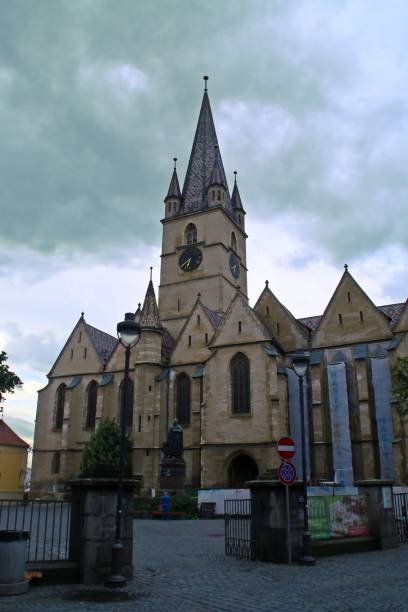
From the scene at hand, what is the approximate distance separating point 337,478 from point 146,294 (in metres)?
21.2

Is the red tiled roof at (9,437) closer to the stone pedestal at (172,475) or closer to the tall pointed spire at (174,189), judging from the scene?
the stone pedestal at (172,475)

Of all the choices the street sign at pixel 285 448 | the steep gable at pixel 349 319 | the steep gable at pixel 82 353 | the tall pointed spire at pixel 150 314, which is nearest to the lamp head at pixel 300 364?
the street sign at pixel 285 448

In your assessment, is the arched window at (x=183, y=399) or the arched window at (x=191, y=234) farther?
the arched window at (x=191, y=234)

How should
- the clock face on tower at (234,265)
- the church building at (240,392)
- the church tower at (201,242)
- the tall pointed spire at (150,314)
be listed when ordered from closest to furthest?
the church building at (240,392) → the tall pointed spire at (150,314) → the church tower at (201,242) → the clock face on tower at (234,265)

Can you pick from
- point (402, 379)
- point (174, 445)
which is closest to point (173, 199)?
point (174, 445)

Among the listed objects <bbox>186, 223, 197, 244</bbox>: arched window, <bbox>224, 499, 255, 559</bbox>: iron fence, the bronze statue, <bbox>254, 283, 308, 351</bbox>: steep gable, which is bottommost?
<bbox>224, 499, 255, 559</bbox>: iron fence

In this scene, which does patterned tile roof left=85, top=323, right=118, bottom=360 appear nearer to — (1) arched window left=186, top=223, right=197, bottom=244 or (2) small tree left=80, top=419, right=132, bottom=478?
(2) small tree left=80, top=419, right=132, bottom=478

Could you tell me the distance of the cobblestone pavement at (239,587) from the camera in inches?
321

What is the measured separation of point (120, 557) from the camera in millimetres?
→ 9547

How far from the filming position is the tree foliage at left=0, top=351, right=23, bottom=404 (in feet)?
119

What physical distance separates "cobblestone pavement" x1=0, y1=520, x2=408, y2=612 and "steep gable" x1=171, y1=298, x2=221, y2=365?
27.7 m

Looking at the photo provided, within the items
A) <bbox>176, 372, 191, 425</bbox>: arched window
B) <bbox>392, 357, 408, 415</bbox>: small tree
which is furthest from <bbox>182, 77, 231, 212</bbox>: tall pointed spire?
<bbox>392, 357, 408, 415</bbox>: small tree

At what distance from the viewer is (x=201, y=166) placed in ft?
203

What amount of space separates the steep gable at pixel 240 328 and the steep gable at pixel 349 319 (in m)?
4.38
